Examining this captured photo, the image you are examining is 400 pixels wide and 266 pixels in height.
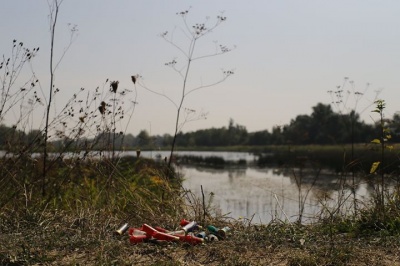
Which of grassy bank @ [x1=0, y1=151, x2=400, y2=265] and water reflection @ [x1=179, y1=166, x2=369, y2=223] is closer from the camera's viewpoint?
grassy bank @ [x1=0, y1=151, x2=400, y2=265]

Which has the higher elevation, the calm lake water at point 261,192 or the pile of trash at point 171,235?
the pile of trash at point 171,235

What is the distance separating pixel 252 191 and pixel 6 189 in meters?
8.98

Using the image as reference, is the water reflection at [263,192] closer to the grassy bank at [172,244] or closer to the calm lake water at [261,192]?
the calm lake water at [261,192]

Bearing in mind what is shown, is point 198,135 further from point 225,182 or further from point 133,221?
point 133,221

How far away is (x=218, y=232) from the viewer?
448 cm

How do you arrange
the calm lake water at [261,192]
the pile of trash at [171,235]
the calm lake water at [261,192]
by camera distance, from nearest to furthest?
1. the pile of trash at [171,235]
2. the calm lake water at [261,192]
3. the calm lake water at [261,192]

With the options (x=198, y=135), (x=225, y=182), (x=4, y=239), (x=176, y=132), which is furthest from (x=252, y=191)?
(x=198, y=135)

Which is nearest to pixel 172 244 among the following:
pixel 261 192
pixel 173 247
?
pixel 173 247

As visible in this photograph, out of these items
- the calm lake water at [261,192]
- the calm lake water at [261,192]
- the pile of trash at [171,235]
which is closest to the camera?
the pile of trash at [171,235]

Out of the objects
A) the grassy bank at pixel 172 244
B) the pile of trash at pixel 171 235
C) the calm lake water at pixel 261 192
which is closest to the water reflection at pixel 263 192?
the calm lake water at pixel 261 192

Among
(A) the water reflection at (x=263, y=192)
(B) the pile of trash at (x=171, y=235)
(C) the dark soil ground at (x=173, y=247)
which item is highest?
(B) the pile of trash at (x=171, y=235)

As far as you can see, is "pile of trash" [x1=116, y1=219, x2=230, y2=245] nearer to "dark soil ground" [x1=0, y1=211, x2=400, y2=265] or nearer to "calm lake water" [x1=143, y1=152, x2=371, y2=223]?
"dark soil ground" [x1=0, y1=211, x2=400, y2=265]

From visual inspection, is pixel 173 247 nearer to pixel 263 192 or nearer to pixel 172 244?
pixel 172 244

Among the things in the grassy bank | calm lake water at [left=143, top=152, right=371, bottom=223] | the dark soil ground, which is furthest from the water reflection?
the dark soil ground
